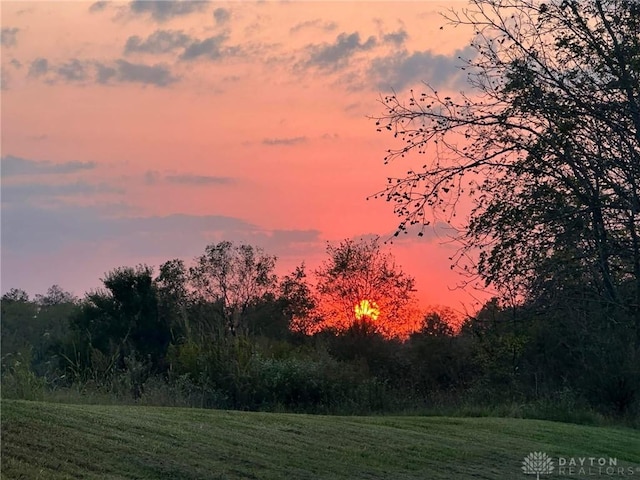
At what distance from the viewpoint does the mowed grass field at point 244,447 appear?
7625mm

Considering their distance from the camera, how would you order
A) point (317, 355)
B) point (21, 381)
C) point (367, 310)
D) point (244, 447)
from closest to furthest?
1. point (244, 447)
2. point (21, 381)
3. point (317, 355)
4. point (367, 310)

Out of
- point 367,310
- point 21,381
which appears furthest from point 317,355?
point 367,310

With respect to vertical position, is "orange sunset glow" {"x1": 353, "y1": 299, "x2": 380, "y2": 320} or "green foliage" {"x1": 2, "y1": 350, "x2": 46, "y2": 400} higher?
"orange sunset glow" {"x1": 353, "y1": 299, "x2": 380, "y2": 320}

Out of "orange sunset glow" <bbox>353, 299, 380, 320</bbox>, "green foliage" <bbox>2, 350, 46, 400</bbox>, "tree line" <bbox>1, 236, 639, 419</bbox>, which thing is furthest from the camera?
"orange sunset glow" <bbox>353, 299, 380, 320</bbox>

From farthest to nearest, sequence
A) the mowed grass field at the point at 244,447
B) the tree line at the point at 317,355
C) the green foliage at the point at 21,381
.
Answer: the tree line at the point at 317,355 < the green foliage at the point at 21,381 < the mowed grass field at the point at 244,447

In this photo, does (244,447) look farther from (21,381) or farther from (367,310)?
(367,310)

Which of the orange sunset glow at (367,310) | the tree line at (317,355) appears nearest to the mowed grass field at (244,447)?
the tree line at (317,355)

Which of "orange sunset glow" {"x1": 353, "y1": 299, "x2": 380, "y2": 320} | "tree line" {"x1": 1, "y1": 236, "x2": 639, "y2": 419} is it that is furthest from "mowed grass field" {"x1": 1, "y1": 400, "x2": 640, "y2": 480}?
"orange sunset glow" {"x1": 353, "y1": 299, "x2": 380, "y2": 320}

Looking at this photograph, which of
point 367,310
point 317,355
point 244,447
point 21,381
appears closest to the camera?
point 244,447

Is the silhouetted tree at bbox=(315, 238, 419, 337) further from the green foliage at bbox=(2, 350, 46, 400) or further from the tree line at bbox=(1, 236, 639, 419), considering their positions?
the green foliage at bbox=(2, 350, 46, 400)

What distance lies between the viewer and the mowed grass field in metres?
7.62

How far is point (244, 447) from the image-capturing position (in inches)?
390

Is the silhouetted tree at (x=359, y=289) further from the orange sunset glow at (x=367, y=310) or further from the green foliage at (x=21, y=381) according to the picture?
the green foliage at (x=21, y=381)

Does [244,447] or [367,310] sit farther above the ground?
[367,310]
